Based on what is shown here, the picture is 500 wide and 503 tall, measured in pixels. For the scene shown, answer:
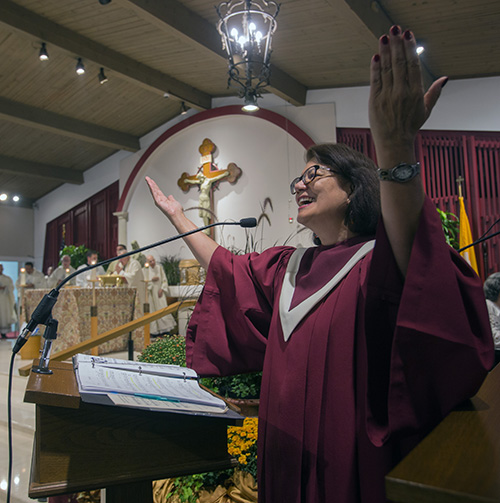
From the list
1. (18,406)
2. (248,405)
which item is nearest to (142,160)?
(18,406)

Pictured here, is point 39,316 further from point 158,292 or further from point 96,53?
point 158,292

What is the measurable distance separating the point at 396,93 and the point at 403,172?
0.14m

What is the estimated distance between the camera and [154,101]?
10023 millimetres

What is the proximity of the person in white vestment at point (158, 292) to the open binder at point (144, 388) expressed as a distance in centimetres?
707

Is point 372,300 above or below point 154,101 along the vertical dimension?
below

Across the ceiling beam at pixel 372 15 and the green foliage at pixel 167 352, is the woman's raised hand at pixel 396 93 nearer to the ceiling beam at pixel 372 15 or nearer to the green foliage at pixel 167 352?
the green foliage at pixel 167 352

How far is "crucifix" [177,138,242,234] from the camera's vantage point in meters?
9.31

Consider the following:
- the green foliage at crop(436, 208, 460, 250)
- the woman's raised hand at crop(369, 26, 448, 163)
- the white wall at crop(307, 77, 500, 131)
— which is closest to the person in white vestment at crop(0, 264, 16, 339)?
the green foliage at crop(436, 208, 460, 250)

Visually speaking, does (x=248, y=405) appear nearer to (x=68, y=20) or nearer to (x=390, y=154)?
(x=390, y=154)

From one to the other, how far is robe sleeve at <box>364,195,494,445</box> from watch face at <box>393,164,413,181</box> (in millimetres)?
69

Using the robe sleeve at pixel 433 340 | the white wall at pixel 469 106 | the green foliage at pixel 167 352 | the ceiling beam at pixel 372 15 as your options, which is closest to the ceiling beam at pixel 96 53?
the ceiling beam at pixel 372 15

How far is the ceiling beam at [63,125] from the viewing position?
895cm

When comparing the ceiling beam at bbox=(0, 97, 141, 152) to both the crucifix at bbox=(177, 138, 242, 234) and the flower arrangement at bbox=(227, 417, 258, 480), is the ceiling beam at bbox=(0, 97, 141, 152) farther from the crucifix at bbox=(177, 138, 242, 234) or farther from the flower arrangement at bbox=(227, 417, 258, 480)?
the flower arrangement at bbox=(227, 417, 258, 480)

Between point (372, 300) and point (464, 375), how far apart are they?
213mm
